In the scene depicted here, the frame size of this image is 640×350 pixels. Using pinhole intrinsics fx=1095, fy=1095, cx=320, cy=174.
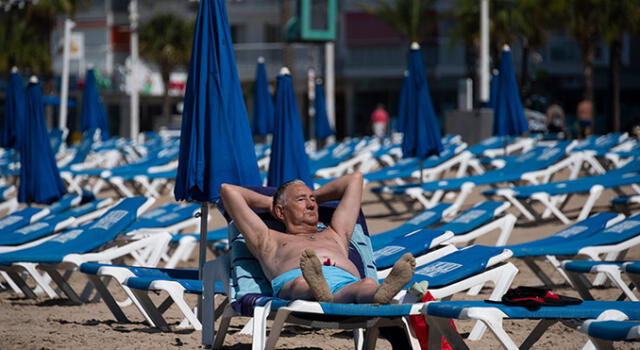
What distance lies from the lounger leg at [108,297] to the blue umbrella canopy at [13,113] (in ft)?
32.5

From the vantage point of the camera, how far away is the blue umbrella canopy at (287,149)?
8.20 m

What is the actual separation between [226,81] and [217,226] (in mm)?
6202

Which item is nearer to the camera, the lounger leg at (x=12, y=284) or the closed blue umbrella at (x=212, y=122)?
the closed blue umbrella at (x=212, y=122)

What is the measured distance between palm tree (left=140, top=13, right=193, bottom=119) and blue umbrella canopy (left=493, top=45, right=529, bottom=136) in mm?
28051

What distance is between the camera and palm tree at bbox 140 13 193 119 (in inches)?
1693

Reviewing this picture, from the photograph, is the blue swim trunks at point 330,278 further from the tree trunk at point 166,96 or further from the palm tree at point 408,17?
the tree trunk at point 166,96

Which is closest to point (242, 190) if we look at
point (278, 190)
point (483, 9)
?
point (278, 190)

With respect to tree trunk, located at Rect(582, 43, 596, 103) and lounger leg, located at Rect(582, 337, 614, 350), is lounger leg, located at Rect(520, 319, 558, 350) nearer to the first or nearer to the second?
lounger leg, located at Rect(582, 337, 614, 350)

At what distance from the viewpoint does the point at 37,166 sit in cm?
998

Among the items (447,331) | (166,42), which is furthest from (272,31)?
(447,331)

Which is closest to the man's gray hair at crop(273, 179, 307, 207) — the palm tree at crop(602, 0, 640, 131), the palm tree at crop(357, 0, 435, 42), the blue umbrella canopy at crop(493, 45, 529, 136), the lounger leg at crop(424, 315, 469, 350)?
the lounger leg at crop(424, 315, 469, 350)

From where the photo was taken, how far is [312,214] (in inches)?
209

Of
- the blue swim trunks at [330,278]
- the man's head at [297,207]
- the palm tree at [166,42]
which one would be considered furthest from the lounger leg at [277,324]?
the palm tree at [166,42]

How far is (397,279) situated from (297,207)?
1058mm
